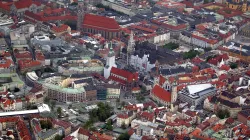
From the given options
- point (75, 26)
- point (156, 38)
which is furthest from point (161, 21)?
point (75, 26)

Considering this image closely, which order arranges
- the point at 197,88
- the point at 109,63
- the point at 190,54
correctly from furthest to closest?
the point at 190,54 < the point at 109,63 < the point at 197,88

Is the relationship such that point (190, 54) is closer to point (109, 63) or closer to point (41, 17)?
point (109, 63)

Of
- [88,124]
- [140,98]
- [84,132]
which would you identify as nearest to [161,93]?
[140,98]

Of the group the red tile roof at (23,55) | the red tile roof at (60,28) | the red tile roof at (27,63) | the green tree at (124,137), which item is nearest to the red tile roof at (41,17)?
the red tile roof at (60,28)

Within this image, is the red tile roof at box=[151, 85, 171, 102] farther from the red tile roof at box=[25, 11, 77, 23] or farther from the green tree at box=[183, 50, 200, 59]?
the red tile roof at box=[25, 11, 77, 23]

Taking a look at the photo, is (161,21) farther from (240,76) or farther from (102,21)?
(240,76)

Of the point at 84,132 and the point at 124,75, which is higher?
the point at 124,75
